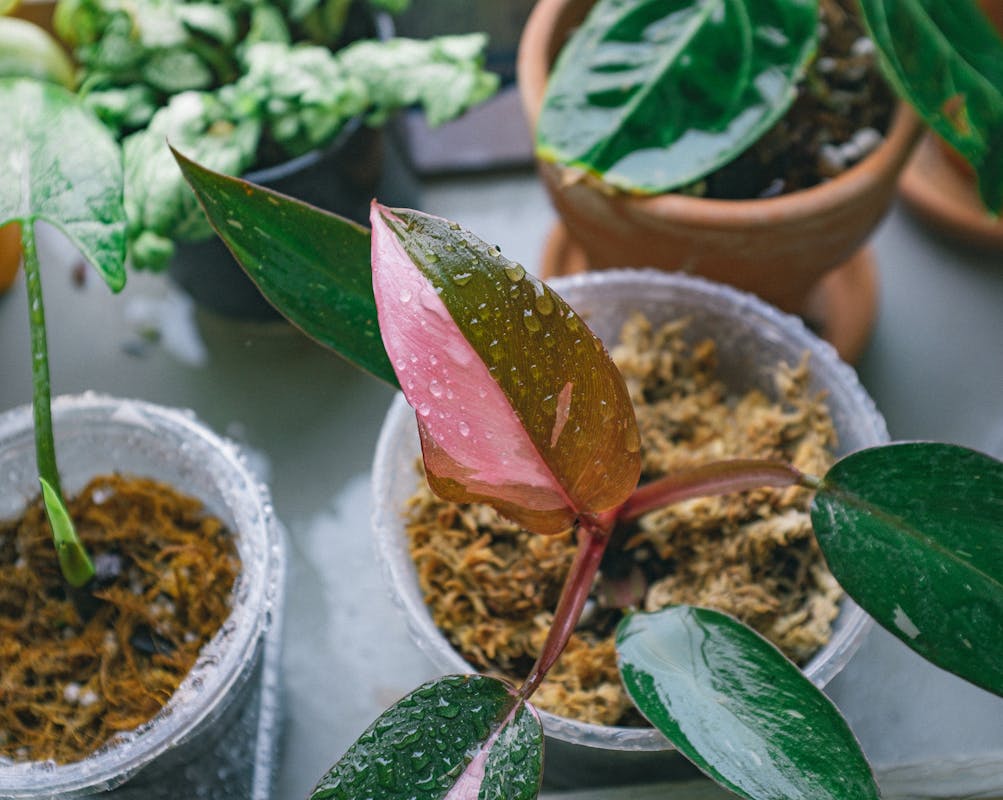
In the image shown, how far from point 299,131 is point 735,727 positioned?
58 cm

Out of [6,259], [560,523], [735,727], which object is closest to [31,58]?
[6,259]

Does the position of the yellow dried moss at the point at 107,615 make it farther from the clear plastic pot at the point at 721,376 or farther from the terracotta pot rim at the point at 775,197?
the terracotta pot rim at the point at 775,197

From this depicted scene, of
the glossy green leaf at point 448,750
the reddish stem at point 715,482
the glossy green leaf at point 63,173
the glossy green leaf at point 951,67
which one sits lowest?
the glossy green leaf at point 448,750

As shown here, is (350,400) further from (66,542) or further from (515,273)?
(515,273)

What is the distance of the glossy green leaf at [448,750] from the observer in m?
0.47

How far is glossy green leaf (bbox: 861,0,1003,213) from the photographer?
0.70 meters

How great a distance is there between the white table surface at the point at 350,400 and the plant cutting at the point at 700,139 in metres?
0.23

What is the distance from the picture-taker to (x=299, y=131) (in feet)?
2.73

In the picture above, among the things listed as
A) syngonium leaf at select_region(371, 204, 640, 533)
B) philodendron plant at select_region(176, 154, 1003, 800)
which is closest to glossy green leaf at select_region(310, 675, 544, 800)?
philodendron plant at select_region(176, 154, 1003, 800)

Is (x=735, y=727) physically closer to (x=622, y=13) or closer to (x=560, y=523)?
(x=560, y=523)

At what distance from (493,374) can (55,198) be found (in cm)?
32

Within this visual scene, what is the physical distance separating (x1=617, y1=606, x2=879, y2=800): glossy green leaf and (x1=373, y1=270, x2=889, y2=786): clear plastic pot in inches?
2.0

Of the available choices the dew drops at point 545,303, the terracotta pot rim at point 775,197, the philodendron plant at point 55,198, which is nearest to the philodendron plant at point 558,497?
the dew drops at point 545,303

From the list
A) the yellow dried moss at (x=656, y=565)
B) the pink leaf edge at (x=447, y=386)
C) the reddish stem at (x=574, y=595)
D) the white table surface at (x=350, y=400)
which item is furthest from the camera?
the white table surface at (x=350, y=400)
